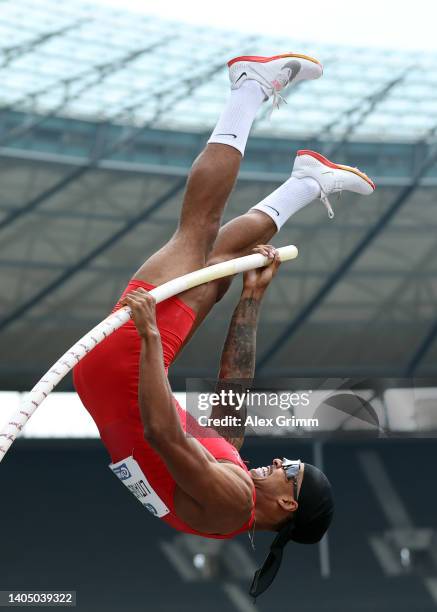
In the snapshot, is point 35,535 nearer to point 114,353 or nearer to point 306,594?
point 306,594

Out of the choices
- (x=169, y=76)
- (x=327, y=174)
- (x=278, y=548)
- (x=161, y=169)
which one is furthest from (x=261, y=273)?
(x=169, y=76)

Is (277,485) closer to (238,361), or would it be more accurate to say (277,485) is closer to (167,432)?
(238,361)

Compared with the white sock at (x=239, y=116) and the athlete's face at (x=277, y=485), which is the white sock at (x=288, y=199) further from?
the athlete's face at (x=277, y=485)

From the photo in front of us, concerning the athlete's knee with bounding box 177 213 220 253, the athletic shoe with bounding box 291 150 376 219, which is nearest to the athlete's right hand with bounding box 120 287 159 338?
the athlete's knee with bounding box 177 213 220 253

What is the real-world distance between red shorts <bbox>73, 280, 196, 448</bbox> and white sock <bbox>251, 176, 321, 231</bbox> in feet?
3.43

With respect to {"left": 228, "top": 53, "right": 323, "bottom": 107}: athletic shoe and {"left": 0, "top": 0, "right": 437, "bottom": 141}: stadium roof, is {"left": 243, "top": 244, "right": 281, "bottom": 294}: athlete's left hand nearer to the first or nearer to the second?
{"left": 228, "top": 53, "right": 323, "bottom": 107}: athletic shoe

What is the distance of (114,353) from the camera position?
4.83 m

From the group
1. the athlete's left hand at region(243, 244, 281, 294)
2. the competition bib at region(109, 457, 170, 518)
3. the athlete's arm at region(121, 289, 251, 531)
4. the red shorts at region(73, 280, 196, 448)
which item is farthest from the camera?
the athlete's left hand at region(243, 244, 281, 294)

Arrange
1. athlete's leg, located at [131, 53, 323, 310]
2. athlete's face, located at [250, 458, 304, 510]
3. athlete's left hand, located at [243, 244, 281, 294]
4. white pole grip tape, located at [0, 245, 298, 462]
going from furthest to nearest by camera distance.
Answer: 1. athlete's left hand, located at [243, 244, 281, 294]
2. athlete's face, located at [250, 458, 304, 510]
3. athlete's leg, located at [131, 53, 323, 310]
4. white pole grip tape, located at [0, 245, 298, 462]

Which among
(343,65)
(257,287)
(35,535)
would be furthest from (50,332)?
(257,287)

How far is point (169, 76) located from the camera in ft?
62.3

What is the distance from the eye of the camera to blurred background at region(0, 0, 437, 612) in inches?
725

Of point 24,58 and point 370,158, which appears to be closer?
point 24,58

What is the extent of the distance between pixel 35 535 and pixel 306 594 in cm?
582
